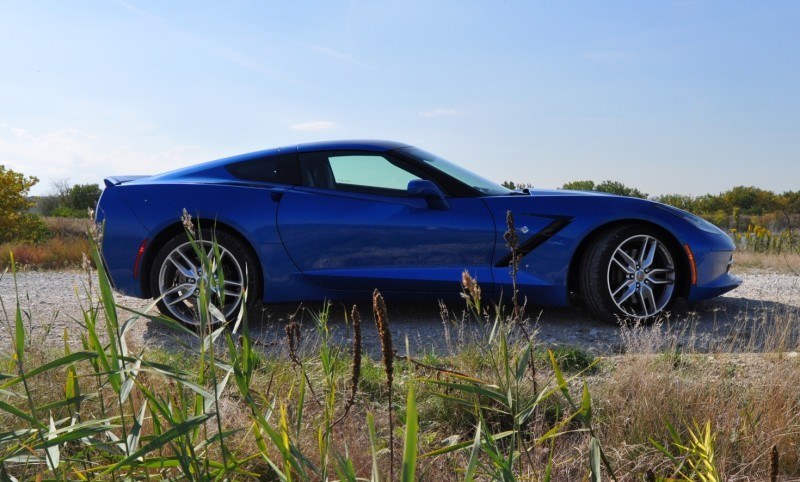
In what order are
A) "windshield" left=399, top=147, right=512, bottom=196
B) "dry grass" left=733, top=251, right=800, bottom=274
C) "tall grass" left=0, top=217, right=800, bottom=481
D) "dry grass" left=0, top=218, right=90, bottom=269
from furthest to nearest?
"dry grass" left=0, top=218, right=90, bottom=269 < "dry grass" left=733, top=251, right=800, bottom=274 < "windshield" left=399, top=147, right=512, bottom=196 < "tall grass" left=0, top=217, right=800, bottom=481

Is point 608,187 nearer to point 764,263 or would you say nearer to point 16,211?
point 764,263

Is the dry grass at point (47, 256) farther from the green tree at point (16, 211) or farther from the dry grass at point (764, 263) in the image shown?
the dry grass at point (764, 263)

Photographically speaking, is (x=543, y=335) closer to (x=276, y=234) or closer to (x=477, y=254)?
(x=477, y=254)

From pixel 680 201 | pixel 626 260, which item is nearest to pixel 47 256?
pixel 626 260

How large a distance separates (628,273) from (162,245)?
341 centimetres

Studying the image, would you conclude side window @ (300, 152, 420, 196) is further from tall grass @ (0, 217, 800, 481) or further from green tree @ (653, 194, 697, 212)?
green tree @ (653, 194, 697, 212)

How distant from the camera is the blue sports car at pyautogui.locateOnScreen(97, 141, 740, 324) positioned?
519 cm

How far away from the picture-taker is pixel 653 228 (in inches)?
208

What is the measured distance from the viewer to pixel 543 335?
16.4 feet

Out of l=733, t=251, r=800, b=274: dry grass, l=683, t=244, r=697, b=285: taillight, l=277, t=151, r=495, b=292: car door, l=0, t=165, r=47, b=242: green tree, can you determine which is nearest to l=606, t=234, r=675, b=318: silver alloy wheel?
l=683, t=244, r=697, b=285: taillight

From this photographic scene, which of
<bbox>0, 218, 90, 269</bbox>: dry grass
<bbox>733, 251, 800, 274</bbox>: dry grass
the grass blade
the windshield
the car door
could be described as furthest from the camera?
<bbox>0, 218, 90, 269</bbox>: dry grass

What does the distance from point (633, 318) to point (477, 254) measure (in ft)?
3.90

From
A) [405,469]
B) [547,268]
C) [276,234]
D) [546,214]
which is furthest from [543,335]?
[405,469]

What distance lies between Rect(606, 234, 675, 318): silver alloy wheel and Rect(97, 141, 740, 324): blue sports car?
0.01m
